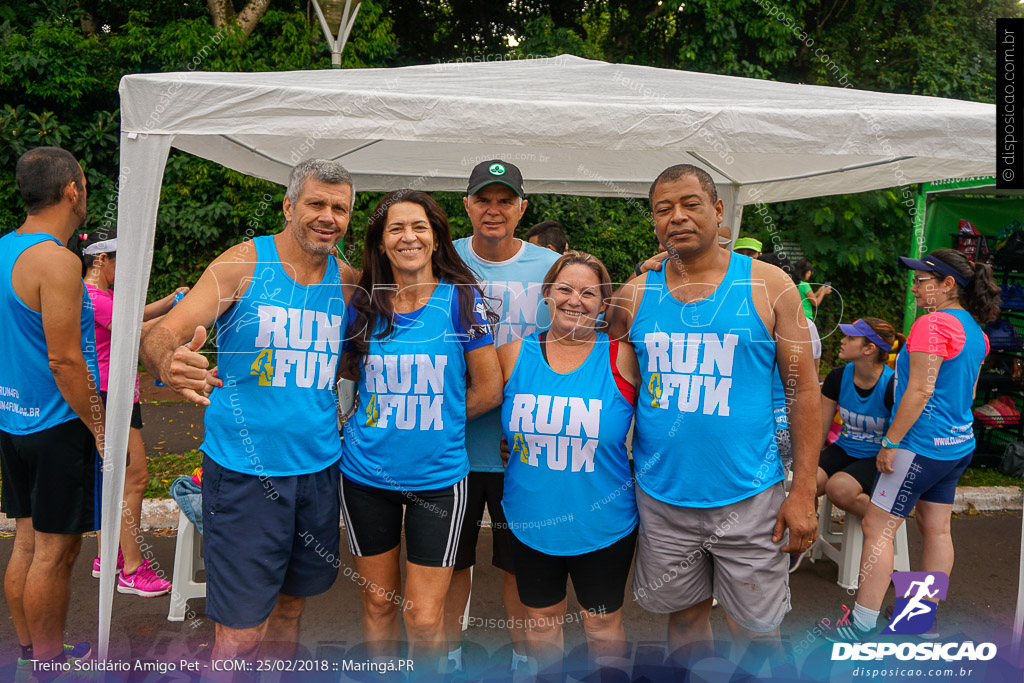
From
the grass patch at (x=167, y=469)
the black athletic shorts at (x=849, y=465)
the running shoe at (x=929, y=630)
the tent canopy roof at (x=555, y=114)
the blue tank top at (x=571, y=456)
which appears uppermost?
the tent canopy roof at (x=555, y=114)

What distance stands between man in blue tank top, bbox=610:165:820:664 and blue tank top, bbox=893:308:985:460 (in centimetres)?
120

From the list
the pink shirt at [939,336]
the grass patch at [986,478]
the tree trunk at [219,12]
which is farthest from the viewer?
the tree trunk at [219,12]

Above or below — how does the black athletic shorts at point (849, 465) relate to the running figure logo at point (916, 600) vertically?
above

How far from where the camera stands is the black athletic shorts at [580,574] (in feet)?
7.49

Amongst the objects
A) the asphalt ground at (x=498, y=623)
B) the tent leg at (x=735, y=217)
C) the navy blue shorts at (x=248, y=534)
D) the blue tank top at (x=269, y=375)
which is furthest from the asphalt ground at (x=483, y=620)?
the tent leg at (x=735, y=217)

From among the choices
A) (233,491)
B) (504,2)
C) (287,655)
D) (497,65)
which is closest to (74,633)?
(287,655)

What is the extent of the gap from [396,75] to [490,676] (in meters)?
2.66

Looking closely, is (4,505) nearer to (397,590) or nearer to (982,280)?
(397,590)

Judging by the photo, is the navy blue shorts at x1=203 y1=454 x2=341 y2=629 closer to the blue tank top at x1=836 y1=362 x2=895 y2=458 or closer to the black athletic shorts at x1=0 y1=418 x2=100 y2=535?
the black athletic shorts at x1=0 y1=418 x2=100 y2=535

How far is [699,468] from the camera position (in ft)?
7.38

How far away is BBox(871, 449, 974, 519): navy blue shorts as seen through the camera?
3.12 metres

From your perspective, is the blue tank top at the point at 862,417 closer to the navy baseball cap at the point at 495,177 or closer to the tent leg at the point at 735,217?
the tent leg at the point at 735,217

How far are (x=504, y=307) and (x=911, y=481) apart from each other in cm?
216

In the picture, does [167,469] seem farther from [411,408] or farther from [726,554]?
[726,554]
